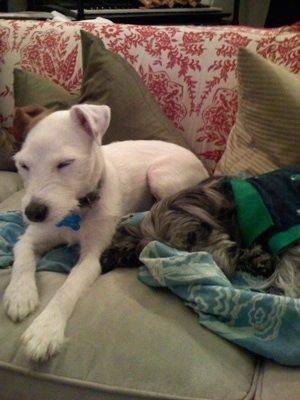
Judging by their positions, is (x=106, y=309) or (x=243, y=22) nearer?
(x=106, y=309)

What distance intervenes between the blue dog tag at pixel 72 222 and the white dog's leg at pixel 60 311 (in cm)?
7

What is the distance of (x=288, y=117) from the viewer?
151 centimetres

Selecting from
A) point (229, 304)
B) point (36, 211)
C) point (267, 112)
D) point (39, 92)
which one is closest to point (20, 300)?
point (36, 211)

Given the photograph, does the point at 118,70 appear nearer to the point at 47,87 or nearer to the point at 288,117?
the point at 47,87

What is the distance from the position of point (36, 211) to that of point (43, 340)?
0.31 metres

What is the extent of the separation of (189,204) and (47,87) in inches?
36.5

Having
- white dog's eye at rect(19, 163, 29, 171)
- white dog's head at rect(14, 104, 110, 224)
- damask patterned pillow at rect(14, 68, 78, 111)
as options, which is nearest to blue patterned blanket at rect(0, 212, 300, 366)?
white dog's head at rect(14, 104, 110, 224)

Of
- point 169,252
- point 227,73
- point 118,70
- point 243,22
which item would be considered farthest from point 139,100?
point 243,22

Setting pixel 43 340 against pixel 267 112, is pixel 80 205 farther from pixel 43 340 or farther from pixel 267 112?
pixel 267 112

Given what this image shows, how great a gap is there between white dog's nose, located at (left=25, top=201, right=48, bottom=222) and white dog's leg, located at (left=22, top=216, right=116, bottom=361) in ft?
0.57

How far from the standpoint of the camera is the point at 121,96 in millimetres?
1848

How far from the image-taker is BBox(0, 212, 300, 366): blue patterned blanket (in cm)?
102

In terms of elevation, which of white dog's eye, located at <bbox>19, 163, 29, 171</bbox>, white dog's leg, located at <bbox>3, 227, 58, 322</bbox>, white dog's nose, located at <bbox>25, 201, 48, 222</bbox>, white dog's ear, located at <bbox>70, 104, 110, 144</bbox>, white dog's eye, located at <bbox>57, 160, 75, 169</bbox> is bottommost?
white dog's leg, located at <bbox>3, 227, 58, 322</bbox>

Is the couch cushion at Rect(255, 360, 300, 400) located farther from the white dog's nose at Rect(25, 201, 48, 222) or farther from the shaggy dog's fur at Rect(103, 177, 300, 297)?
the white dog's nose at Rect(25, 201, 48, 222)
